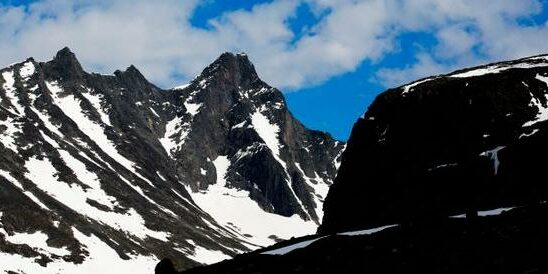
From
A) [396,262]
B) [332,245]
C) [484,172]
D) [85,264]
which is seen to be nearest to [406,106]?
[484,172]

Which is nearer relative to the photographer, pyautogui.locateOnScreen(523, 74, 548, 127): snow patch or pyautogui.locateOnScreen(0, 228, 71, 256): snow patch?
pyautogui.locateOnScreen(523, 74, 548, 127): snow patch

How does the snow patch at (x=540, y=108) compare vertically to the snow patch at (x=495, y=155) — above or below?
above

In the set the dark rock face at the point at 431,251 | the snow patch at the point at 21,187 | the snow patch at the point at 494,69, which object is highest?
the snow patch at the point at 21,187

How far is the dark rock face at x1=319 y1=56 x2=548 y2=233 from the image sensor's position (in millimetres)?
59809

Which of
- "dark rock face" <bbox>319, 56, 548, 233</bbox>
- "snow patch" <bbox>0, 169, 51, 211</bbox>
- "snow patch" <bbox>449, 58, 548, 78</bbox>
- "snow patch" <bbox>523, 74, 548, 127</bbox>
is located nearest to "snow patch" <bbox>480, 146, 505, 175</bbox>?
"dark rock face" <bbox>319, 56, 548, 233</bbox>

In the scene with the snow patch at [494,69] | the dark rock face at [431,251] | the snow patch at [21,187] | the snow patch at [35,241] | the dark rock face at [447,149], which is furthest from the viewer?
the snow patch at [21,187]

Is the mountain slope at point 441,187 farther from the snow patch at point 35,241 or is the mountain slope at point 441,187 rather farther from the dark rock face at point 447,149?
the snow patch at point 35,241

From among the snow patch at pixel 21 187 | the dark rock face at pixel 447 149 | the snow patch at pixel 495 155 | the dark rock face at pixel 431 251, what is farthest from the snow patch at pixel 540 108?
the snow patch at pixel 21 187

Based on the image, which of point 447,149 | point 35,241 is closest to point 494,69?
point 447,149

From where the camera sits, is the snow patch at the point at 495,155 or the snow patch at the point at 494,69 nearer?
the snow patch at the point at 495,155

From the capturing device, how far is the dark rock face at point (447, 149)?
59.8 m

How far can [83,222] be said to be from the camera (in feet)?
618

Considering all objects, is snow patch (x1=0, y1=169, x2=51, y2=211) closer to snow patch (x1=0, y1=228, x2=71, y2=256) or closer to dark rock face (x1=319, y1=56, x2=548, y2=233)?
snow patch (x1=0, y1=228, x2=71, y2=256)

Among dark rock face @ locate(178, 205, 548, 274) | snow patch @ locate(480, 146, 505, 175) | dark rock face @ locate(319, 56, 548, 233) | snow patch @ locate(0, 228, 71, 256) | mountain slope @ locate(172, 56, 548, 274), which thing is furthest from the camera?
snow patch @ locate(0, 228, 71, 256)
